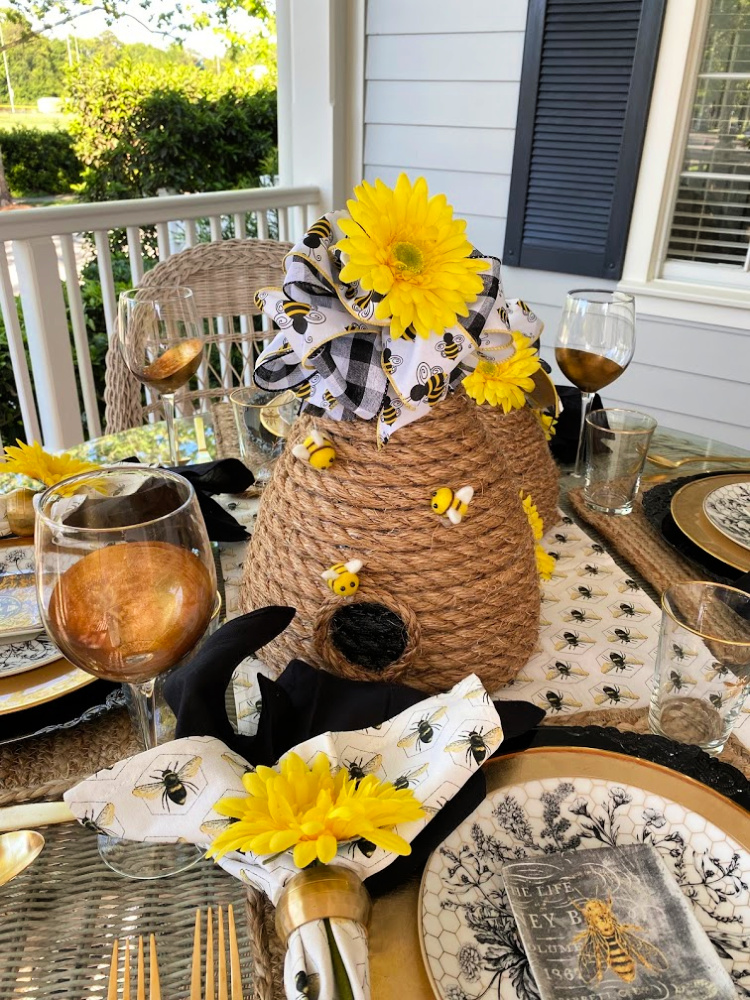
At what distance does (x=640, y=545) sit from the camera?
2.62ft

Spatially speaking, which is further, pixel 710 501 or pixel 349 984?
pixel 710 501

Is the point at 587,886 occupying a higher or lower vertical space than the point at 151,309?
lower

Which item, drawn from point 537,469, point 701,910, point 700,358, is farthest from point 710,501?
point 700,358

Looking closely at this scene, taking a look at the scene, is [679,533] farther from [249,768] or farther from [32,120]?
[32,120]

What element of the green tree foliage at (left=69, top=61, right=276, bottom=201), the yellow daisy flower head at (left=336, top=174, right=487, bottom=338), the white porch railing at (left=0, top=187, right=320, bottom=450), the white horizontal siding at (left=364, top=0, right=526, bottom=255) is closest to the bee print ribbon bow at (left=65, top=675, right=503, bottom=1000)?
the yellow daisy flower head at (left=336, top=174, right=487, bottom=338)

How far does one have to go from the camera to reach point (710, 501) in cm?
86

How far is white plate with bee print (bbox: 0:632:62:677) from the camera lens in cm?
56

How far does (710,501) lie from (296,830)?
683 millimetres

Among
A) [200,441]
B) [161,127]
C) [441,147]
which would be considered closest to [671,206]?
[441,147]

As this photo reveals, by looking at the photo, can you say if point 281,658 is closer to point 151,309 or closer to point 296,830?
point 296,830

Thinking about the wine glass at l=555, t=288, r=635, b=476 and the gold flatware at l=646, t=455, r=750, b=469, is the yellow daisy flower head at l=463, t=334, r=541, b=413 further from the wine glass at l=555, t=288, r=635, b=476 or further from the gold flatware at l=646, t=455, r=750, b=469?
the gold flatware at l=646, t=455, r=750, b=469

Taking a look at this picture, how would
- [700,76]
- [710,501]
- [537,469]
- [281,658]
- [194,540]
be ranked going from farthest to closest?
[700,76] → [710,501] → [537,469] → [281,658] → [194,540]

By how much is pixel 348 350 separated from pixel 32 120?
486 centimetres

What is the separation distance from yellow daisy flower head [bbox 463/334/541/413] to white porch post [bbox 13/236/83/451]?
1605 millimetres
